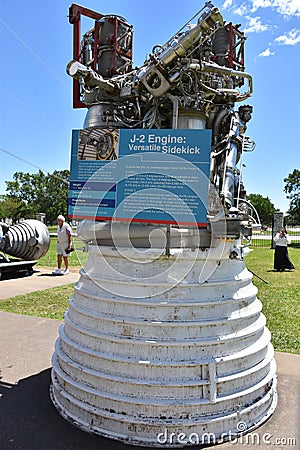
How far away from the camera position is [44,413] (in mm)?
3391

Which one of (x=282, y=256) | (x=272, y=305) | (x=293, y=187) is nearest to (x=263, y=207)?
(x=293, y=187)

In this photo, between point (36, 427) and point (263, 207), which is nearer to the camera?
point (36, 427)

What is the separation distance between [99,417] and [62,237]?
333 inches

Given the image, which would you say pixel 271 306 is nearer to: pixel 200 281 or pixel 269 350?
pixel 269 350

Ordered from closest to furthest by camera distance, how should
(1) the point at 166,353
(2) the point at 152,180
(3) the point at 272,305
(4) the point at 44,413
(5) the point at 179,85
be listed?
1. (1) the point at 166,353
2. (2) the point at 152,180
3. (4) the point at 44,413
4. (5) the point at 179,85
5. (3) the point at 272,305

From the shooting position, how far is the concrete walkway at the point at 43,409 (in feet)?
9.70

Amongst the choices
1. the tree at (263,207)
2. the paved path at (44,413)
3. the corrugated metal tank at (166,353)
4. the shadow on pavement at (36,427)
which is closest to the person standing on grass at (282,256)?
the paved path at (44,413)

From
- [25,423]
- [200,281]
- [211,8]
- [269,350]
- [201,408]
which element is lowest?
[25,423]

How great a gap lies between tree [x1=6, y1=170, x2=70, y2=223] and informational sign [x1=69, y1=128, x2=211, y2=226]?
47.3 meters

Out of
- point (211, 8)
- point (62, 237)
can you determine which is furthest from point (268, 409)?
point (62, 237)

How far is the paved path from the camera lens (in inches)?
116

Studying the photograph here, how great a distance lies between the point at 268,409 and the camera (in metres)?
3.43

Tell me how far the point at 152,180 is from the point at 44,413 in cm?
231

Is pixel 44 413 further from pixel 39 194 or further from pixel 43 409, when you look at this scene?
pixel 39 194
